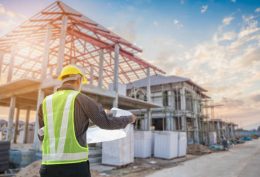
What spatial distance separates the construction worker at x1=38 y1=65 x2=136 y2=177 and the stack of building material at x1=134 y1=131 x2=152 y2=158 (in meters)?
11.5

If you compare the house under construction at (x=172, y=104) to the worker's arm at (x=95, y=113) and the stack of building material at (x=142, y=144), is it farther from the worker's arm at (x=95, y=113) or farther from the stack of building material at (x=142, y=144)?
the worker's arm at (x=95, y=113)

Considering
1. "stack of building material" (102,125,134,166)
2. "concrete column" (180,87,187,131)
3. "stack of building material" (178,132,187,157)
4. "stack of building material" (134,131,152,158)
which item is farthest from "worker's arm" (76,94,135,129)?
"concrete column" (180,87,187,131)

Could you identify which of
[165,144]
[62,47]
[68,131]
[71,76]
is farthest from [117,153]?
[68,131]

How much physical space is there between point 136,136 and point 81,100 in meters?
11.8

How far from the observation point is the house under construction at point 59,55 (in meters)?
10.1

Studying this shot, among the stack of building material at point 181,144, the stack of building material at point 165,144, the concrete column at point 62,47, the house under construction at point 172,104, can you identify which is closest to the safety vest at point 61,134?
the concrete column at point 62,47

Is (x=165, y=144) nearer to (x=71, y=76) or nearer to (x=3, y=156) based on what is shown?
(x=3, y=156)

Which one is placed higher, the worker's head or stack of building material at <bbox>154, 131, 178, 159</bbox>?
the worker's head

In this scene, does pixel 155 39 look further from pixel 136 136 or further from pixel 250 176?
pixel 250 176

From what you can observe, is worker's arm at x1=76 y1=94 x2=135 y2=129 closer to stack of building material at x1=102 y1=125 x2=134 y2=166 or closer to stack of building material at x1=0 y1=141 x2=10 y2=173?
stack of building material at x1=0 y1=141 x2=10 y2=173

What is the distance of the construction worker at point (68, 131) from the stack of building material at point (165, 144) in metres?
12.2

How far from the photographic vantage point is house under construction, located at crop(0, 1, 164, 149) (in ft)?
33.2

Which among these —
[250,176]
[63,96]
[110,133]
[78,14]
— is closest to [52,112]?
[63,96]

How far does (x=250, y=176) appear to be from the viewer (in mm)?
7535
